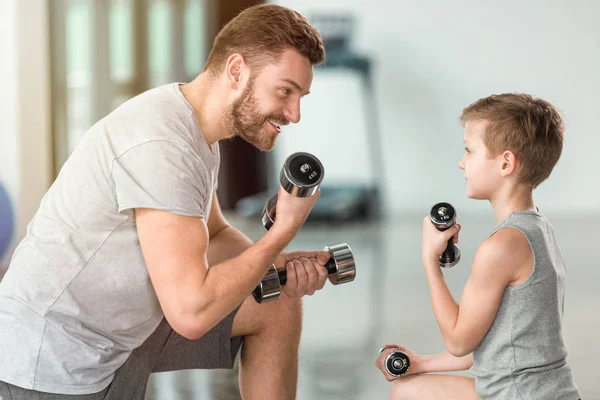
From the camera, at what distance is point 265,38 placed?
1587mm

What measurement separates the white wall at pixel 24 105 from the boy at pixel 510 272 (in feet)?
10.9

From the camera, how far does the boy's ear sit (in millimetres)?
1485

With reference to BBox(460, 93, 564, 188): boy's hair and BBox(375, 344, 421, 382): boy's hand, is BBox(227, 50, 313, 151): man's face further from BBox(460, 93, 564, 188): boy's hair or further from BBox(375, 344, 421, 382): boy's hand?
BBox(375, 344, 421, 382): boy's hand

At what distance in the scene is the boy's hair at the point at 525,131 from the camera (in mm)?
1491

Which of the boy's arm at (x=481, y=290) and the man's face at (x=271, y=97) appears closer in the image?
the boy's arm at (x=481, y=290)

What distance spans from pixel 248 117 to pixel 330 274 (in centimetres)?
36

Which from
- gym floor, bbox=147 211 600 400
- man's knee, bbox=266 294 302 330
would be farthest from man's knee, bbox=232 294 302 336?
gym floor, bbox=147 211 600 400

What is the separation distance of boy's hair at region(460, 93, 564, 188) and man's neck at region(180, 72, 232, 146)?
0.48 metres

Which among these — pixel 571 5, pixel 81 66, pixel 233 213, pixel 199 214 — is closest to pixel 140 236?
pixel 199 214

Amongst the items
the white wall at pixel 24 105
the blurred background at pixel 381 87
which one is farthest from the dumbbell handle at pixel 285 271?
the blurred background at pixel 381 87

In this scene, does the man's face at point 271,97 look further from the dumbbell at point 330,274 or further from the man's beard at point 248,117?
the dumbbell at point 330,274

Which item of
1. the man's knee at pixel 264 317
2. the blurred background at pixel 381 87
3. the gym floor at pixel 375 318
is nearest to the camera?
the man's knee at pixel 264 317

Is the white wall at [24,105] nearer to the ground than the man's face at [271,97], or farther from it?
nearer to the ground

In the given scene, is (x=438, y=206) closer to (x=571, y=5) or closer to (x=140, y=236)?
(x=140, y=236)
